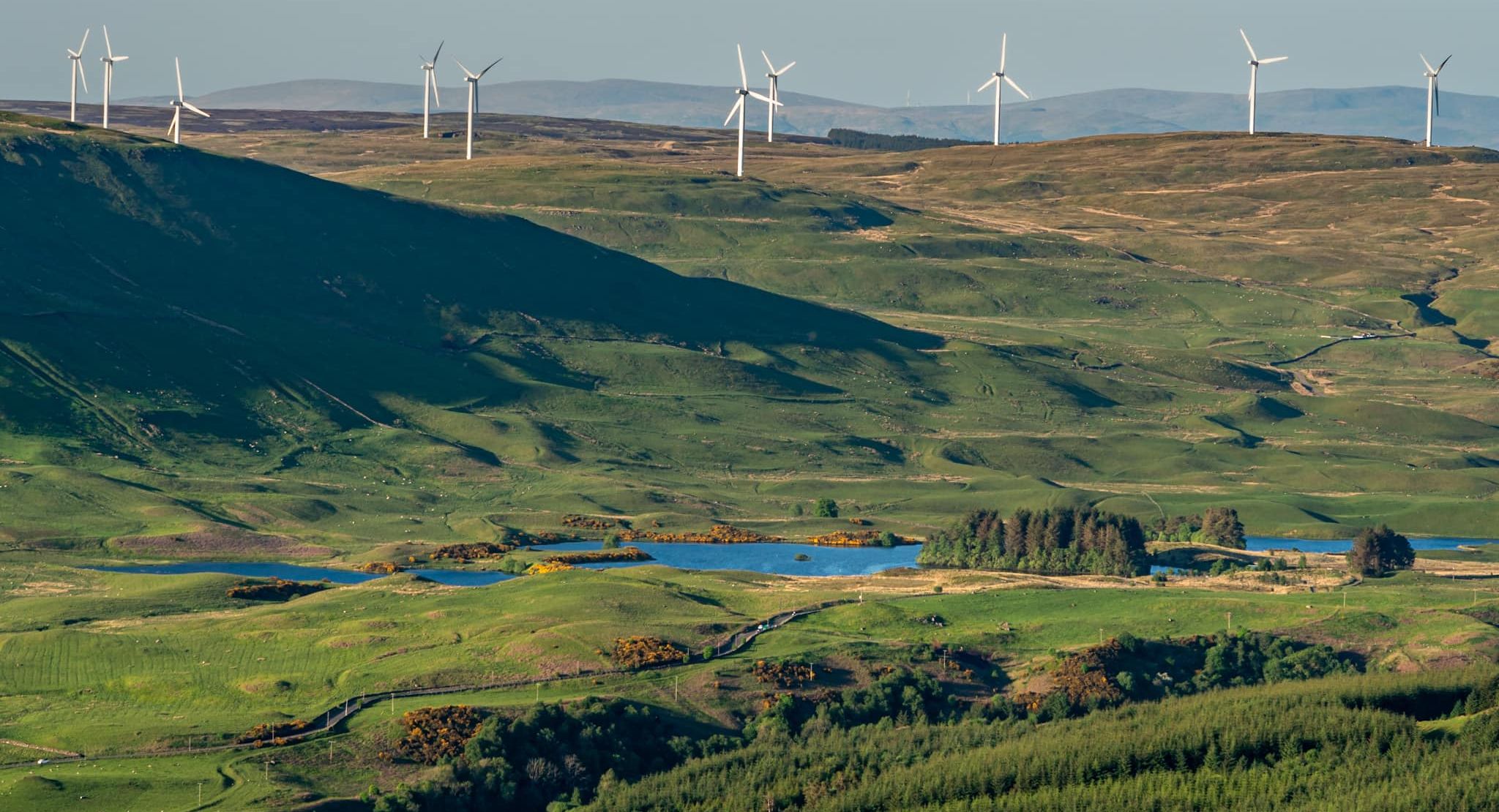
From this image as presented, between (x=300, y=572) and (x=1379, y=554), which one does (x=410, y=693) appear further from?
(x=1379, y=554)

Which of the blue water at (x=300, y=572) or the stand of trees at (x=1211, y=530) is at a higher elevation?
the stand of trees at (x=1211, y=530)

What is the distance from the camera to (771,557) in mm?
160250

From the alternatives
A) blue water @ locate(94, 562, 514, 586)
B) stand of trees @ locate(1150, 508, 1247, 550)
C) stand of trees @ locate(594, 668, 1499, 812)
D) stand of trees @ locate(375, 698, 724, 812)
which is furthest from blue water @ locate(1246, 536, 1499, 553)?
stand of trees @ locate(375, 698, 724, 812)

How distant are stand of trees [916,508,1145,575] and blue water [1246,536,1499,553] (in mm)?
18677

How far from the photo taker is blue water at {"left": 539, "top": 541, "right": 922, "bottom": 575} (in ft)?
506

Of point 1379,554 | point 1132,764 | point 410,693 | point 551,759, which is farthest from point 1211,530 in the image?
point 551,759

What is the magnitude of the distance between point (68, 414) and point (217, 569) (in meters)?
54.2

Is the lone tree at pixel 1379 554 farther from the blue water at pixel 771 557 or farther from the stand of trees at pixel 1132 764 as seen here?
the stand of trees at pixel 1132 764

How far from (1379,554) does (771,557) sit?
1660 inches

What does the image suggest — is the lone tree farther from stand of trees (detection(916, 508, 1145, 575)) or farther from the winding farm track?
the winding farm track

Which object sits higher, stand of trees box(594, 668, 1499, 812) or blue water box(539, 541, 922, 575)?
stand of trees box(594, 668, 1499, 812)

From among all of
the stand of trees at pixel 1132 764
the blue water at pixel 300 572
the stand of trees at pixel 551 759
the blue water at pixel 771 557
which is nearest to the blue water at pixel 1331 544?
the blue water at pixel 771 557

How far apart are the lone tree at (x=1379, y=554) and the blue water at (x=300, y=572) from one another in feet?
187

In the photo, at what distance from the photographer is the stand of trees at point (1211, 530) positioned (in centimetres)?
16675
